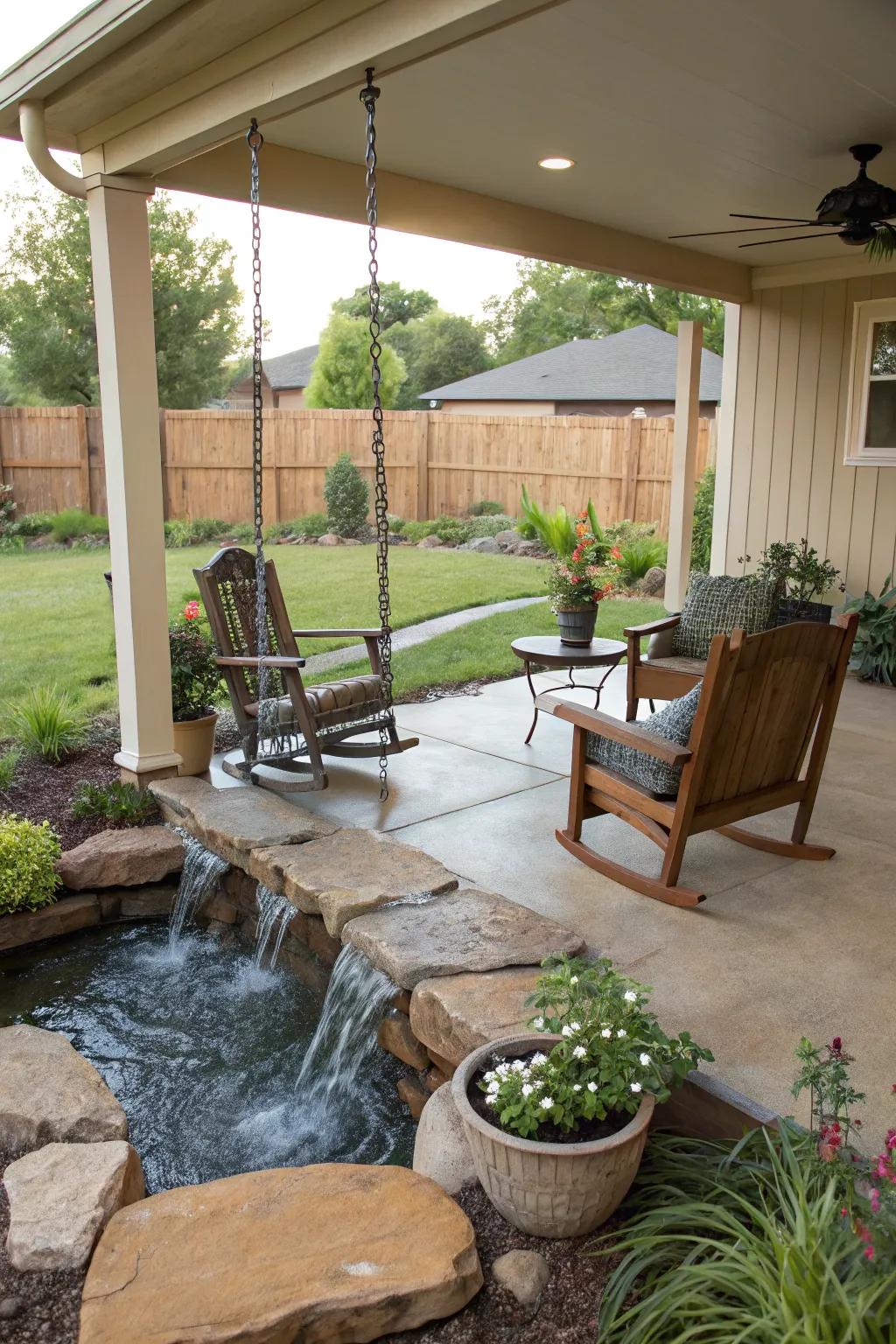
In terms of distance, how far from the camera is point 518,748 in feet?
17.3

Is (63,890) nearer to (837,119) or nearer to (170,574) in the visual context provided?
(837,119)

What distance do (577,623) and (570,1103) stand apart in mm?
3557

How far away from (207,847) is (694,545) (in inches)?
344

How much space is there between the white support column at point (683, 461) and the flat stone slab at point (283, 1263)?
21.2 ft

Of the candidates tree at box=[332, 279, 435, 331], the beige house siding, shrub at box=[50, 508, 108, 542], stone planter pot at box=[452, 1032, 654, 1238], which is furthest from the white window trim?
tree at box=[332, 279, 435, 331]

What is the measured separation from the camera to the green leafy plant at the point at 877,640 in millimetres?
6758

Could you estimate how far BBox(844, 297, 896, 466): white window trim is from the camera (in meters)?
7.06

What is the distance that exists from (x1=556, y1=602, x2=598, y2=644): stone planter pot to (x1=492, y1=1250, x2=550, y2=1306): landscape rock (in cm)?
366

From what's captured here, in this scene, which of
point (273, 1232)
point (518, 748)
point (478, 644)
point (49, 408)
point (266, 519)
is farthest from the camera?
point (266, 519)

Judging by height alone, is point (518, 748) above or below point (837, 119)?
below

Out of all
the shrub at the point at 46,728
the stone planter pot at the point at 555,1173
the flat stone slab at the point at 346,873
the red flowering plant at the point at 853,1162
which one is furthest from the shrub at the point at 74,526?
the red flowering plant at the point at 853,1162

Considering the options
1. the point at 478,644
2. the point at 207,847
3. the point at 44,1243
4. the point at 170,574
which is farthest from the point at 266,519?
the point at 44,1243

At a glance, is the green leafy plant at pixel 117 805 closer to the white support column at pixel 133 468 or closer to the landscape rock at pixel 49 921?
the white support column at pixel 133 468

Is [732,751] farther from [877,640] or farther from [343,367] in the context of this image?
[343,367]
